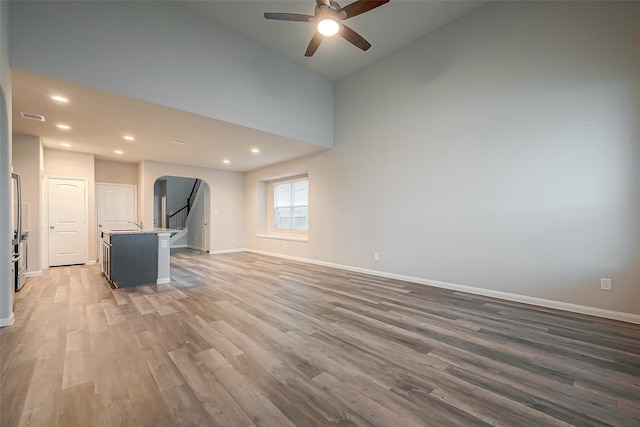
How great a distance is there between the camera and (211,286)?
4.35m

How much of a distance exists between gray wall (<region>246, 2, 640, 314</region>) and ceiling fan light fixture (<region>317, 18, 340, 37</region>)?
2.23 meters

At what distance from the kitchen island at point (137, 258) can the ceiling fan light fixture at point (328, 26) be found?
156 inches

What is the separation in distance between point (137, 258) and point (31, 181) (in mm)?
2847

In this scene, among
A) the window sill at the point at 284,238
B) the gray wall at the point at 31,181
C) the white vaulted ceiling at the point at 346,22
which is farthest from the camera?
the window sill at the point at 284,238

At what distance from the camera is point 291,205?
26.8ft

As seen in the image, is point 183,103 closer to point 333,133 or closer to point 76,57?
point 76,57

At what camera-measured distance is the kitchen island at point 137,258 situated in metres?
4.34

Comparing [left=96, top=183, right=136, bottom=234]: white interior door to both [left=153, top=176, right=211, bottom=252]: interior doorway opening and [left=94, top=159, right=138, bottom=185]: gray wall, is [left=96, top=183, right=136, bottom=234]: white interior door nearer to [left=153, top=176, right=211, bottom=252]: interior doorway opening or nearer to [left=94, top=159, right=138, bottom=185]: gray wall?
[left=94, top=159, right=138, bottom=185]: gray wall

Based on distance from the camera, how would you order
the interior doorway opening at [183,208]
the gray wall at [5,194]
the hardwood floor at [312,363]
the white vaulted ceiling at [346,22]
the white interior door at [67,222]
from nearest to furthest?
the hardwood floor at [312,363] → the gray wall at [5,194] → the white vaulted ceiling at [346,22] → the white interior door at [67,222] → the interior doorway opening at [183,208]

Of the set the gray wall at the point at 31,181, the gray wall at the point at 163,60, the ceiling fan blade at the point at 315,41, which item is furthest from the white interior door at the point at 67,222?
the ceiling fan blade at the point at 315,41

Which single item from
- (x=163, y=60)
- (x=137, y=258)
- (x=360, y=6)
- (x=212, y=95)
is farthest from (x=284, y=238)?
(x=360, y=6)

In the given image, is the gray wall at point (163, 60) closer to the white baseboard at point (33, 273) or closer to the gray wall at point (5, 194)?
the gray wall at point (5, 194)

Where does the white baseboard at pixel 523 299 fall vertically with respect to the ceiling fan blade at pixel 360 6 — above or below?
below

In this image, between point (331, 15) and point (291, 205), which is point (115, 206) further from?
point (331, 15)
